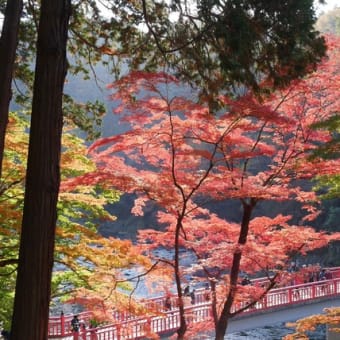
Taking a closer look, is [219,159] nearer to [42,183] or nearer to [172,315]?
[42,183]

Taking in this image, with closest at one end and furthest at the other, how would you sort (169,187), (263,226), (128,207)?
1. (169,187)
2. (263,226)
3. (128,207)

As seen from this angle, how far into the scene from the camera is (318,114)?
8312 millimetres

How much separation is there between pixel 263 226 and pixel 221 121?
121 inches

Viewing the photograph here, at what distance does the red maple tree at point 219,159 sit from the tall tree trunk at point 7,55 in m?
1.87

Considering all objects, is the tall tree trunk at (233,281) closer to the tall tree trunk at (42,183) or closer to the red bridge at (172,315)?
the red bridge at (172,315)

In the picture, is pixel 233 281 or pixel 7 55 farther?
pixel 233 281

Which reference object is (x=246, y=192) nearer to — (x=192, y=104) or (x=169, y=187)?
(x=169, y=187)

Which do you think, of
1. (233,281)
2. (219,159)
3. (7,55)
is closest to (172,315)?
(233,281)

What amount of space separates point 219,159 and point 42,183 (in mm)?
3794

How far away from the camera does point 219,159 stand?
23.4 feet

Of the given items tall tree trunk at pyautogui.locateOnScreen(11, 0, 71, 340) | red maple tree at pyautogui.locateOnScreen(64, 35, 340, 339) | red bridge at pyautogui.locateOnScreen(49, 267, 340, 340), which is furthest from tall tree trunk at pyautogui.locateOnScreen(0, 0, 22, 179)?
red bridge at pyautogui.locateOnScreen(49, 267, 340, 340)

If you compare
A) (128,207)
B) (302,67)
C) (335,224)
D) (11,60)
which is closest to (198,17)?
(302,67)

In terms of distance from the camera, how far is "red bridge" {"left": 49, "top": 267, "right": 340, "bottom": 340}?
9.84m

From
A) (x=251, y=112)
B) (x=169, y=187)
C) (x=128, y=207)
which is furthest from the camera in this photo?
(x=128, y=207)
